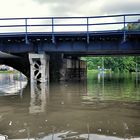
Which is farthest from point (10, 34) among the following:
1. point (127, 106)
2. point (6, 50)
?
point (127, 106)

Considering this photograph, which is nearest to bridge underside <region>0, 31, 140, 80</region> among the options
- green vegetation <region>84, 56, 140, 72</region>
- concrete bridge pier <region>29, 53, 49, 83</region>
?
concrete bridge pier <region>29, 53, 49, 83</region>

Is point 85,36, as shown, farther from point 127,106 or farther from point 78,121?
point 78,121

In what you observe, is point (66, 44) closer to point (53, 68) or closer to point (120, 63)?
point (53, 68)

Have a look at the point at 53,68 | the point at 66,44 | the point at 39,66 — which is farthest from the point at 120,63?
the point at 66,44

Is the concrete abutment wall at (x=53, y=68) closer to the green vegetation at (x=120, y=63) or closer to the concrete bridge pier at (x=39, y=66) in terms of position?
the concrete bridge pier at (x=39, y=66)

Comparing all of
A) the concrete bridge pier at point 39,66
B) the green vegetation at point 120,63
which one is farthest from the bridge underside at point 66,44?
the green vegetation at point 120,63

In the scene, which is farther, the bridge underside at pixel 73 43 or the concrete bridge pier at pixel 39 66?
the concrete bridge pier at pixel 39 66

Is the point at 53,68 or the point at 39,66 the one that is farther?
the point at 53,68

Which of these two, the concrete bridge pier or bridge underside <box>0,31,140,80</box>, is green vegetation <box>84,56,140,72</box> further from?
bridge underside <box>0,31,140,80</box>

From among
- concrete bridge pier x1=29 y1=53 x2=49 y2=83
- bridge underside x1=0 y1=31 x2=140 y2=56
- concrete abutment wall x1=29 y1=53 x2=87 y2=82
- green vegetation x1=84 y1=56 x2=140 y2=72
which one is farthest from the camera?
green vegetation x1=84 y1=56 x2=140 y2=72

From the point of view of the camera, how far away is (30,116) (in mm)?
11078

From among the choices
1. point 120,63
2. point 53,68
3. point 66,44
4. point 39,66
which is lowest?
point 53,68

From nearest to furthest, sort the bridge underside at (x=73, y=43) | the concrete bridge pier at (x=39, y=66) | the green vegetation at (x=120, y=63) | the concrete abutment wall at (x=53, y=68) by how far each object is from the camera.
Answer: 1. the bridge underside at (x=73, y=43)
2. the concrete bridge pier at (x=39, y=66)
3. the concrete abutment wall at (x=53, y=68)
4. the green vegetation at (x=120, y=63)

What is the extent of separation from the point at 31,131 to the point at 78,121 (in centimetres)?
200
